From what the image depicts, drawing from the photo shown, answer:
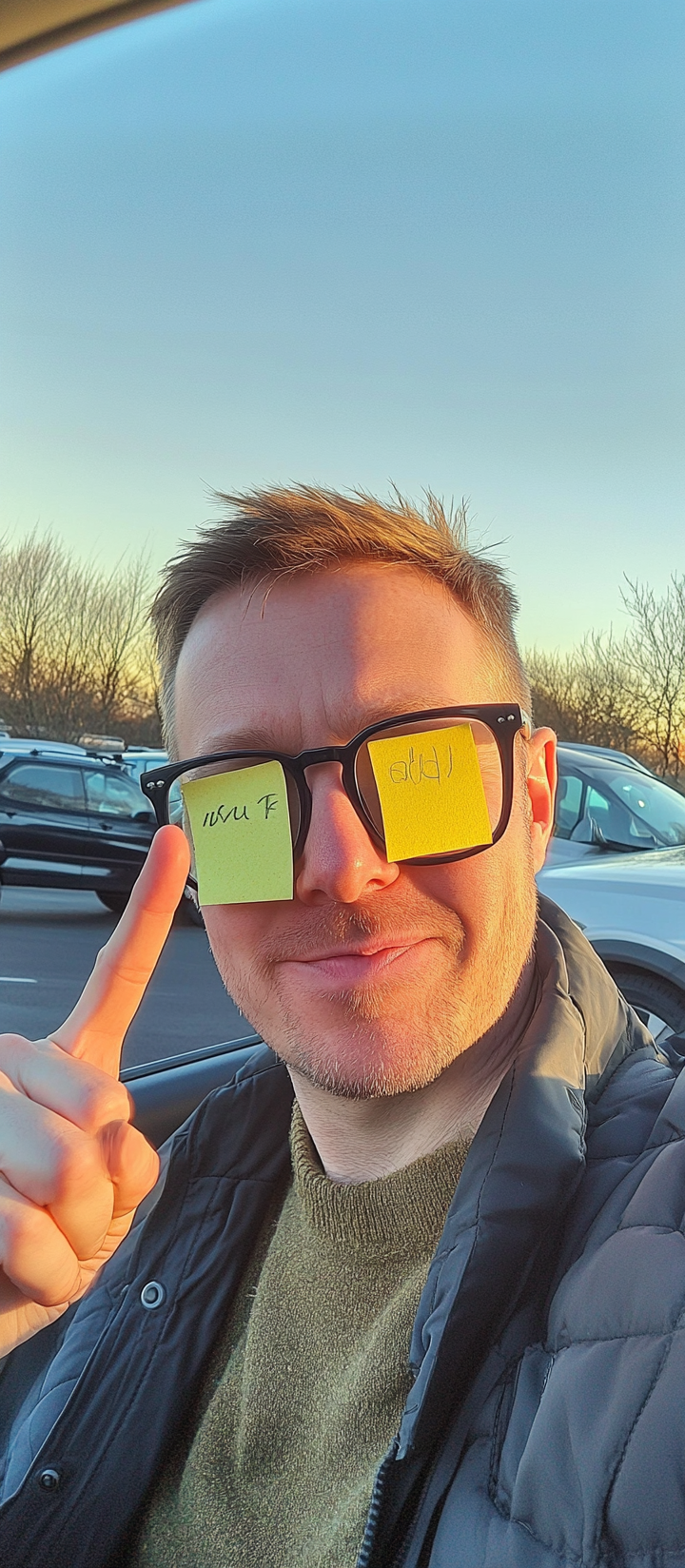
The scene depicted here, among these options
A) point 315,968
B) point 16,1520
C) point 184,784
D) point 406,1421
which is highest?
point 184,784

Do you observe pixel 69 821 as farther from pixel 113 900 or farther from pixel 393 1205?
pixel 393 1205

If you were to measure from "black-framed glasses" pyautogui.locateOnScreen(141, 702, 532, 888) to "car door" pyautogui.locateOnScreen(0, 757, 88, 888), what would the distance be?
994cm

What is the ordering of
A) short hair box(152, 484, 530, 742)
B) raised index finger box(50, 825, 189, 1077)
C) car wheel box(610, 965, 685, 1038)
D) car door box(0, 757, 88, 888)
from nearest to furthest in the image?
raised index finger box(50, 825, 189, 1077)
short hair box(152, 484, 530, 742)
car wheel box(610, 965, 685, 1038)
car door box(0, 757, 88, 888)

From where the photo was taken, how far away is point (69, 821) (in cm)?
1092

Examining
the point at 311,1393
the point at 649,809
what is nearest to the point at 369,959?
the point at 311,1393

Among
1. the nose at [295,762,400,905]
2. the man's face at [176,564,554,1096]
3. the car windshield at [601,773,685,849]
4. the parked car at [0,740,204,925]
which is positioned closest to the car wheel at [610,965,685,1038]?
the car windshield at [601,773,685,849]

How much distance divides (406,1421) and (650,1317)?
0.97 feet

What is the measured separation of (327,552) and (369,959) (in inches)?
22.1

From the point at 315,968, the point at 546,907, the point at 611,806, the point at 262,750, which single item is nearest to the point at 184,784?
the point at 262,750

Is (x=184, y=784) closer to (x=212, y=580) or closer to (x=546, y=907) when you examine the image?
(x=212, y=580)

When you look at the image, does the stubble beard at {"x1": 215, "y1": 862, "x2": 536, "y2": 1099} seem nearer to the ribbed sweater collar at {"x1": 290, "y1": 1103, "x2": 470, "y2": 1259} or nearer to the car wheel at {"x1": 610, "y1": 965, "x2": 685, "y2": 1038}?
the ribbed sweater collar at {"x1": 290, "y1": 1103, "x2": 470, "y2": 1259}

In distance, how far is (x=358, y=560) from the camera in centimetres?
143

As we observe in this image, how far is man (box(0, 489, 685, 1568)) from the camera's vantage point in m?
0.97

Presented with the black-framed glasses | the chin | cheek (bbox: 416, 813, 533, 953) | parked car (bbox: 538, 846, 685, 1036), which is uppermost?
the black-framed glasses
